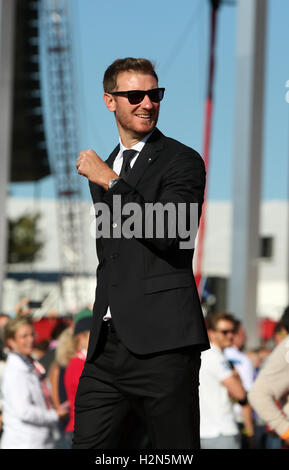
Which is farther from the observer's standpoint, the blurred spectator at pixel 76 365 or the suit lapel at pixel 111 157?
the blurred spectator at pixel 76 365

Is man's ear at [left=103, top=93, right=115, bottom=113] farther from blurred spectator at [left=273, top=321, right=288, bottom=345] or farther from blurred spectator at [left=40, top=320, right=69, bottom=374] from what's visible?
blurred spectator at [left=40, top=320, right=69, bottom=374]

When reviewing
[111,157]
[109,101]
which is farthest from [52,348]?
[109,101]

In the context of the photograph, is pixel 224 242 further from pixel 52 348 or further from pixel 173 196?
pixel 173 196

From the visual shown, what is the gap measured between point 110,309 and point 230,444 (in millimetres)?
2553

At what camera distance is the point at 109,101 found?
263cm

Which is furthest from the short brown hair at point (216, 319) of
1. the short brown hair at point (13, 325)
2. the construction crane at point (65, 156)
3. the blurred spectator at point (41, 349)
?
the construction crane at point (65, 156)

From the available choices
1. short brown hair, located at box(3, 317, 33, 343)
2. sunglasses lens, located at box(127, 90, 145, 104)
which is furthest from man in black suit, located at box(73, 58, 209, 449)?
short brown hair, located at box(3, 317, 33, 343)

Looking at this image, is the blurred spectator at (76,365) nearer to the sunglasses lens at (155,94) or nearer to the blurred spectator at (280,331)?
the blurred spectator at (280,331)

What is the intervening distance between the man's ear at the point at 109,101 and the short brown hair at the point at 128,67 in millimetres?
16

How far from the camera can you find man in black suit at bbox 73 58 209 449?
95.2 inches

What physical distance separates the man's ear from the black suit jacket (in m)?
0.24

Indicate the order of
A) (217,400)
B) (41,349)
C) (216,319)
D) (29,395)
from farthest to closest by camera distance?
(41,349) → (216,319) → (29,395) → (217,400)

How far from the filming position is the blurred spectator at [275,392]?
3.53 meters

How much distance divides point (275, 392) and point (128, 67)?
5.31 ft
